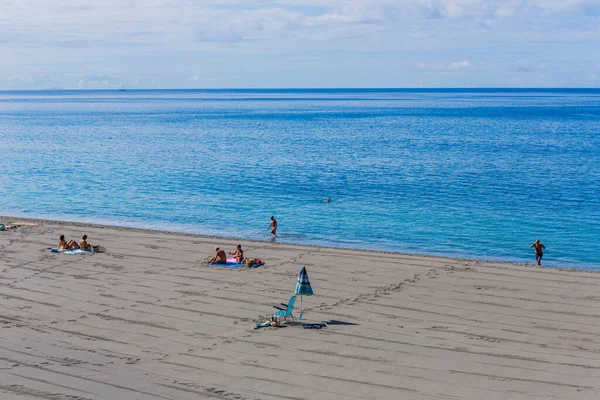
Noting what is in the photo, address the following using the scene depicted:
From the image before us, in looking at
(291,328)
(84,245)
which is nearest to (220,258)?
(84,245)

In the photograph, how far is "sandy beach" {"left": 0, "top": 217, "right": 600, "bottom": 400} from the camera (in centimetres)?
1359

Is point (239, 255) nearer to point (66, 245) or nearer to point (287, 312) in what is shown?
point (66, 245)

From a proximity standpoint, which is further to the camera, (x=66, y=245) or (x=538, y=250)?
(x=66, y=245)

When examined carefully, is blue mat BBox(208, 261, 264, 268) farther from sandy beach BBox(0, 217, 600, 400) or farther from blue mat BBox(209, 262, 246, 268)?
sandy beach BBox(0, 217, 600, 400)

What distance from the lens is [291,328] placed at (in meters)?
17.7

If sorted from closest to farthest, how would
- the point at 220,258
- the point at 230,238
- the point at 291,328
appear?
the point at 291,328 < the point at 220,258 < the point at 230,238

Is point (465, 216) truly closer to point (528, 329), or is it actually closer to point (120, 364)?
point (528, 329)

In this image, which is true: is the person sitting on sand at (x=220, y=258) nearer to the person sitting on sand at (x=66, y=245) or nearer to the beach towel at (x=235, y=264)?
the beach towel at (x=235, y=264)

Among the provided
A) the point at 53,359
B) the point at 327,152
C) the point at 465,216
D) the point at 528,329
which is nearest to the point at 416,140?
the point at 327,152

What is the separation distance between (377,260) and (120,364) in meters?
13.3

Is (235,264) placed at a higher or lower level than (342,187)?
lower

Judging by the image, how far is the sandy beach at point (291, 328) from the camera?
44.6 ft

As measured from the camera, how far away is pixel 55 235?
3078cm

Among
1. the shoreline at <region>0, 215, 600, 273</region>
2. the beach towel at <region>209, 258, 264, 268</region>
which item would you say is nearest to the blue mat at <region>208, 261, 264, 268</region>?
the beach towel at <region>209, 258, 264, 268</region>
